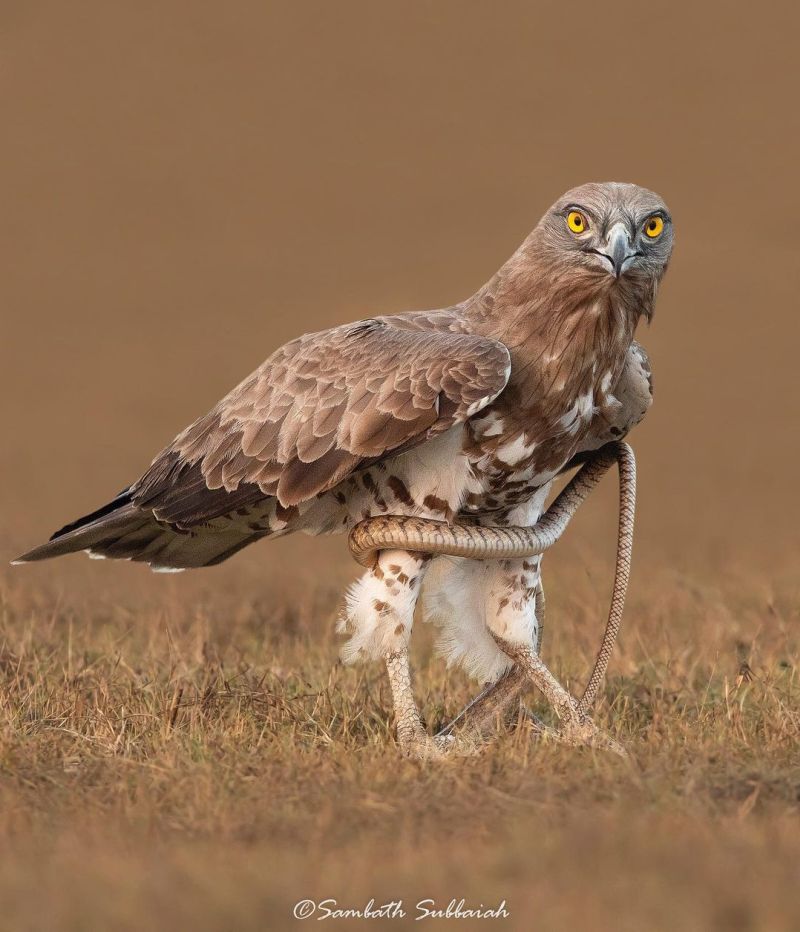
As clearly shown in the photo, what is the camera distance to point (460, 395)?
640 cm

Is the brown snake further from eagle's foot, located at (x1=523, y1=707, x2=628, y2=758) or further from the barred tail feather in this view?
the barred tail feather

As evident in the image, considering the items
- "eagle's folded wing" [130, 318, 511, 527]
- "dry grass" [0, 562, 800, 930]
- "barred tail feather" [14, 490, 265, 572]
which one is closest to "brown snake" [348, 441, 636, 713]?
"eagle's folded wing" [130, 318, 511, 527]

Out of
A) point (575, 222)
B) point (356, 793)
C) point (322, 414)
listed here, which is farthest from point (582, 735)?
point (575, 222)

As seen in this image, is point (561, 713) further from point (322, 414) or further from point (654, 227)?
point (654, 227)

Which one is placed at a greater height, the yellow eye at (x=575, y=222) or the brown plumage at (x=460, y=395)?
the yellow eye at (x=575, y=222)

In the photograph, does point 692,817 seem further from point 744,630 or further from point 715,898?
point 744,630

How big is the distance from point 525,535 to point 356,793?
181 cm

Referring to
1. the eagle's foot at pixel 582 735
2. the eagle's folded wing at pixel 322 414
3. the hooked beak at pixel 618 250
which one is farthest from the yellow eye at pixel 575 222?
the eagle's foot at pixel 582 735

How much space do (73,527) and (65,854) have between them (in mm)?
2906

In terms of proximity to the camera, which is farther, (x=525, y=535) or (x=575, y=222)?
(x=525, y=535)

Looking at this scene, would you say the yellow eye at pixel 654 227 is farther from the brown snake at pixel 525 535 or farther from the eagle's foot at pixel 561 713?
the eagle's foot at pixel 561 713

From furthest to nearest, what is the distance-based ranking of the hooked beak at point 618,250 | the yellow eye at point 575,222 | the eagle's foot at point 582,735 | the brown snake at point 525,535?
the brown snake at point 525,535 < the yellow eye at point 575,222 < the hooked beak at point 618,250 < the eagle's foot at point 582,735

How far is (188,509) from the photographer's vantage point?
23.7 ft

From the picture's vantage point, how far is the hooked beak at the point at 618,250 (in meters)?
6.43
